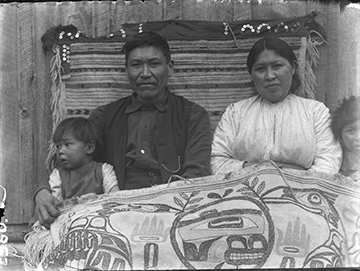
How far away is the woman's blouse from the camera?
4273mm

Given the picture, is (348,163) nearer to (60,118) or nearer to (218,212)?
(218,212)

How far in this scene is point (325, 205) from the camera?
409cm

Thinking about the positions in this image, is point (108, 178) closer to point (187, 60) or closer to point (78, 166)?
point (78, 166)

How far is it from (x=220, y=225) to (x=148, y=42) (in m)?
1.01

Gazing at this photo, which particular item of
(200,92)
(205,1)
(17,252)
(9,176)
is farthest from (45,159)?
(205,1)

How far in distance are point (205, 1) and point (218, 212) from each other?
1.18 metres

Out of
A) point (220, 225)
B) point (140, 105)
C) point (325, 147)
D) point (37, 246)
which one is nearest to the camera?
point (220, 225)

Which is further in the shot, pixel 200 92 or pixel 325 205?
pixel 200 92

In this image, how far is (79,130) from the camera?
432 cm

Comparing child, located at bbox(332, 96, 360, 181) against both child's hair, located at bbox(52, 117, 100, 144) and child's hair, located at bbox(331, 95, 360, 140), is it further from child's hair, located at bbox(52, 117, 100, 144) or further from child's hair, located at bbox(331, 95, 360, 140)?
child's hair, located at bbox(52, 117, 100, 144)

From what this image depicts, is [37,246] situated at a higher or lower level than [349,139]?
lower

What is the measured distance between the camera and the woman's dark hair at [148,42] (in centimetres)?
438

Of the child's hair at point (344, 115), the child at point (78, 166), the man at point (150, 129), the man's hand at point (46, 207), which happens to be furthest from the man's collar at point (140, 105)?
the child's hair at point (344, 115)

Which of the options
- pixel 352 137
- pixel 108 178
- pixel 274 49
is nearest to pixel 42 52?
pixel 108 178
